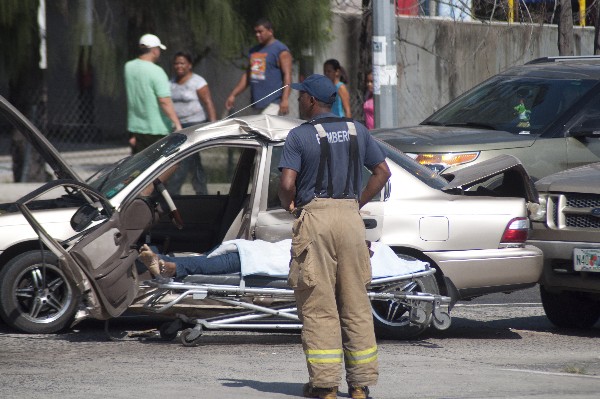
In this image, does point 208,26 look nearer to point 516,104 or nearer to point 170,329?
point 516,104

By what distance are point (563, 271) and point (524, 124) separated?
323cm

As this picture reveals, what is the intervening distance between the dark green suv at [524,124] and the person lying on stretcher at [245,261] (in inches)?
105

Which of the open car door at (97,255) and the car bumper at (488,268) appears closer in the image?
the open car door at (97,255)

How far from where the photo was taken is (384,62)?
42.5 feet

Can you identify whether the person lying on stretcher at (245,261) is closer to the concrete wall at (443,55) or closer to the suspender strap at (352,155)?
the suspender strap at (352,155)

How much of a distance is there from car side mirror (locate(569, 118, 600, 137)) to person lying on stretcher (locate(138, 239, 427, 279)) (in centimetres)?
386

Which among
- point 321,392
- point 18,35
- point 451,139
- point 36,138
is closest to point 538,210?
point 451,139

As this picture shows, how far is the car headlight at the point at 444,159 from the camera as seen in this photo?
10370 mm

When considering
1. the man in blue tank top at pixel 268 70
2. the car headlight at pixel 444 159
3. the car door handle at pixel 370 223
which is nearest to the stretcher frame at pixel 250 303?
the car door handle at pixel 370 223

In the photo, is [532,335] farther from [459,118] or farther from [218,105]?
[218,105]

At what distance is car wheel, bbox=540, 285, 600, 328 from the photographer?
8727mm

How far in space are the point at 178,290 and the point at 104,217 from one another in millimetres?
729

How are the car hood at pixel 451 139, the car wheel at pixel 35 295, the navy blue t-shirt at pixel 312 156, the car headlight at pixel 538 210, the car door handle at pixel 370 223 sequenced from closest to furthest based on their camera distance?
the navy blue t-shirt at pixel 312 156, the car wheel at pixel 35 295, the car door handle at pixel 370 223, the car headlight at pixel 538 210, the car hood at pixel 451 139

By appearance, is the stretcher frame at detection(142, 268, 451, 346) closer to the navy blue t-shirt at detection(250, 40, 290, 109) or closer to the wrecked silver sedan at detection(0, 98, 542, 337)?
the wrecked silver sedan at detection(0, 98, 542, 337)
